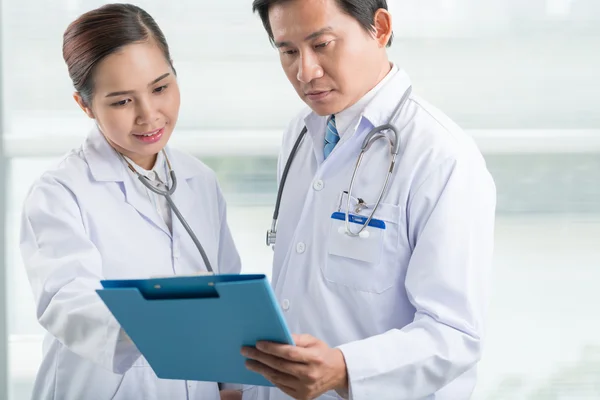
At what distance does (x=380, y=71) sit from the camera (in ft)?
4.97

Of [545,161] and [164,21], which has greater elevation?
[164,21]

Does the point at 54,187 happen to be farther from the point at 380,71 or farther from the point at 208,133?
the point at 208,133

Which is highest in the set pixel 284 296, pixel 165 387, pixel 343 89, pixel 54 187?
pixel 343 89

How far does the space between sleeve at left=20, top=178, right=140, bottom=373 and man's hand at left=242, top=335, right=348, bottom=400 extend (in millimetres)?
286

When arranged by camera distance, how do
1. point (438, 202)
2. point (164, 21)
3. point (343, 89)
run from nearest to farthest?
point (438, 202) < point (343, 89) < point (164, 21)

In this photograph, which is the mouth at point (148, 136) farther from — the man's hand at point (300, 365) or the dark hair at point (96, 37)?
the man's hand at point (300, 365)

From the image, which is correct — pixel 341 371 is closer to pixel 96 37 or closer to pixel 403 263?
pixel 403 263

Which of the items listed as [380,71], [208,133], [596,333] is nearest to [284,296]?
[380,71]

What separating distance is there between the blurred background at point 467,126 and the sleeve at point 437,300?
3.46ft

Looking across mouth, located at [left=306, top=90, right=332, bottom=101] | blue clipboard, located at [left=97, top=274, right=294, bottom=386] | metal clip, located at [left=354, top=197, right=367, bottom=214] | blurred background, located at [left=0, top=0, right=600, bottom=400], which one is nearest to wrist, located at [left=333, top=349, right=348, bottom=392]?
blue clipboard, located at [left=97, top=274, right=294, bottom=386]

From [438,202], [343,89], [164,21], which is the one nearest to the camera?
[438,202]

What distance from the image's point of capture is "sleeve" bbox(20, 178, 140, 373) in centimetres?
136

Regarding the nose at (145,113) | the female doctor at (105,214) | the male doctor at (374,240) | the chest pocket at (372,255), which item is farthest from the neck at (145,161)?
the chest pocket at (372,255)

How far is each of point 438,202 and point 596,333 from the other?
1.38 metres
